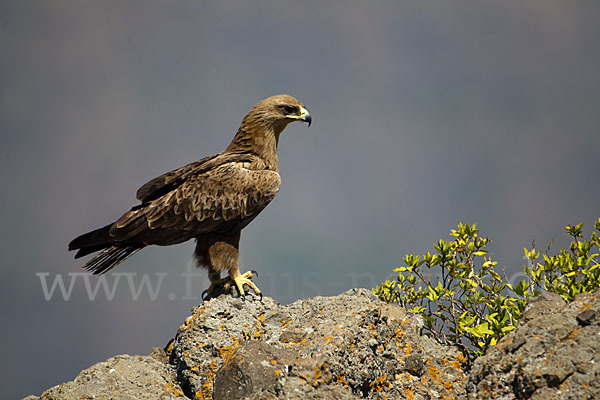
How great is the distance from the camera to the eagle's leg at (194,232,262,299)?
22.9ft

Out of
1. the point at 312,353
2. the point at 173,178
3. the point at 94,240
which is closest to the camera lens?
the point at 312,353

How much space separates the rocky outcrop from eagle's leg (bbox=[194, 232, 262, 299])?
35 cm

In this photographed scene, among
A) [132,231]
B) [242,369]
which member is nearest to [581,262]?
Answer: [242,369]

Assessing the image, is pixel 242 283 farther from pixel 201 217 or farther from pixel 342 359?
pixel 342 359

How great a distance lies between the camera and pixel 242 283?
7.03 m

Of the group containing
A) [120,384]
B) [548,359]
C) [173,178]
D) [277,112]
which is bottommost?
[120,384]

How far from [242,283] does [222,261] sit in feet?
1.22

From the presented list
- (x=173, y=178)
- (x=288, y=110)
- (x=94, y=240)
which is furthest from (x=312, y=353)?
(x=288, y=110)

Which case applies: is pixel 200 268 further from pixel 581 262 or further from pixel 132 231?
pixel 581 262

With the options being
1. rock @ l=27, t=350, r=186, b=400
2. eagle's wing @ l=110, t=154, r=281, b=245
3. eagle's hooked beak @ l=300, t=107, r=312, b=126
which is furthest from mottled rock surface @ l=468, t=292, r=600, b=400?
eagle's hooked beak @ l=300, t=107, r=312, b=126

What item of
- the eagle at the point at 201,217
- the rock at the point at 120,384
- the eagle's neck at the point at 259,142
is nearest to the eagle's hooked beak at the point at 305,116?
the eagle's neck at the point at 259,142

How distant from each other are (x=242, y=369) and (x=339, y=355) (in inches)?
36.4

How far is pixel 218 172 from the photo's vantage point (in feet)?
24.0

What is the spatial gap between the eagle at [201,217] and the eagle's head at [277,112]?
58 cm
